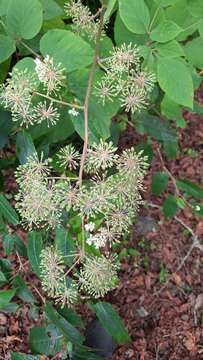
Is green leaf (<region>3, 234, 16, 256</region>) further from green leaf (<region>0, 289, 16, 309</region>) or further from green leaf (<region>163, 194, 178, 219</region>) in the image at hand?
green leaf (<region>163, 194, 178, 219</region>)

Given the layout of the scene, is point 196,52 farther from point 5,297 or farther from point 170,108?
point 5,297

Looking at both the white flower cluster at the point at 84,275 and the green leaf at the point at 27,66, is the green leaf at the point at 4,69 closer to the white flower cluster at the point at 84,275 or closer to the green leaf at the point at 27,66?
the green leaf at the point at 27,66

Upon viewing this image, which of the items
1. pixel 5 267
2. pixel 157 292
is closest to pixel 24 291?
pixel 5 267

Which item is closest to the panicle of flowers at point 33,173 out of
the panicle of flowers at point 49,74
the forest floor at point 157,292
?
the panicle of flowers at point 49,74

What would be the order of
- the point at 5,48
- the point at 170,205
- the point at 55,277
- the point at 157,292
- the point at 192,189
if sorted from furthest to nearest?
the point at 157,292 → the point at 170,205 → the point at 192,189 → the point at 5,48 → the point at 55,277

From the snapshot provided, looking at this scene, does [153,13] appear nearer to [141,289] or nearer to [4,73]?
[4,73]

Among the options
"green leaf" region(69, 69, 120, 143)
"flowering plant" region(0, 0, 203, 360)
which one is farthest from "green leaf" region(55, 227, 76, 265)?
"green leaf" region(69, 69, 120, 143)
